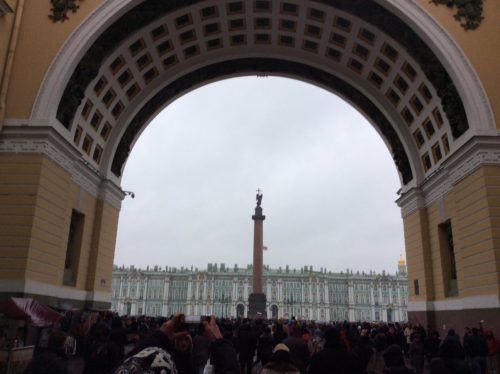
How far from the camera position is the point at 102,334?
264 inches

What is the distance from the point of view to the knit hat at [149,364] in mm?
2752

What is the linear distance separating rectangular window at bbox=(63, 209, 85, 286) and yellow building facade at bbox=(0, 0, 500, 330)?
65 mm

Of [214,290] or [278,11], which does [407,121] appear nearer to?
[278,11]

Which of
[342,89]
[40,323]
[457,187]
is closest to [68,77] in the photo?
[40,323]

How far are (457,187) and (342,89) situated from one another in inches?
342

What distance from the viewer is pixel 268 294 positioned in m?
108

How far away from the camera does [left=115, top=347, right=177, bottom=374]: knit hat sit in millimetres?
2752

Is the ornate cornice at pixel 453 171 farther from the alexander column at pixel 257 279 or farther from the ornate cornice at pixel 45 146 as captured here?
the alexander column at pixel 257 279

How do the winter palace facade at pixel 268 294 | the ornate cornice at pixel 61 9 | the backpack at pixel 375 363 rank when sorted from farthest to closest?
the winter palace facade at pixel 268 294, the ornate cornice at pixel 61 9, the backpack at pixel 375 363

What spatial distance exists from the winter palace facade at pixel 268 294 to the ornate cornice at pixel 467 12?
95.8m

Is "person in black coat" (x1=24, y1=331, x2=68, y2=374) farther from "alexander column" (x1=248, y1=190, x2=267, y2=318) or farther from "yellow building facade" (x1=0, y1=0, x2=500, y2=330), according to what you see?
"alexander column" (x1=248, y1=190, x2=267, y2=318)

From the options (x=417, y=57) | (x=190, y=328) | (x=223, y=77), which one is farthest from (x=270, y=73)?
(x=190, y=328)

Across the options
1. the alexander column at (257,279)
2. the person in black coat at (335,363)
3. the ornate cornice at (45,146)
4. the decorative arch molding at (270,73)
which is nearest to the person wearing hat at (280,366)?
the person in black coat at (335,363)

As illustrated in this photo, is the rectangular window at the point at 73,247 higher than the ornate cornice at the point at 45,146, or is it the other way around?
the ornate cornice at the point at 45,146
